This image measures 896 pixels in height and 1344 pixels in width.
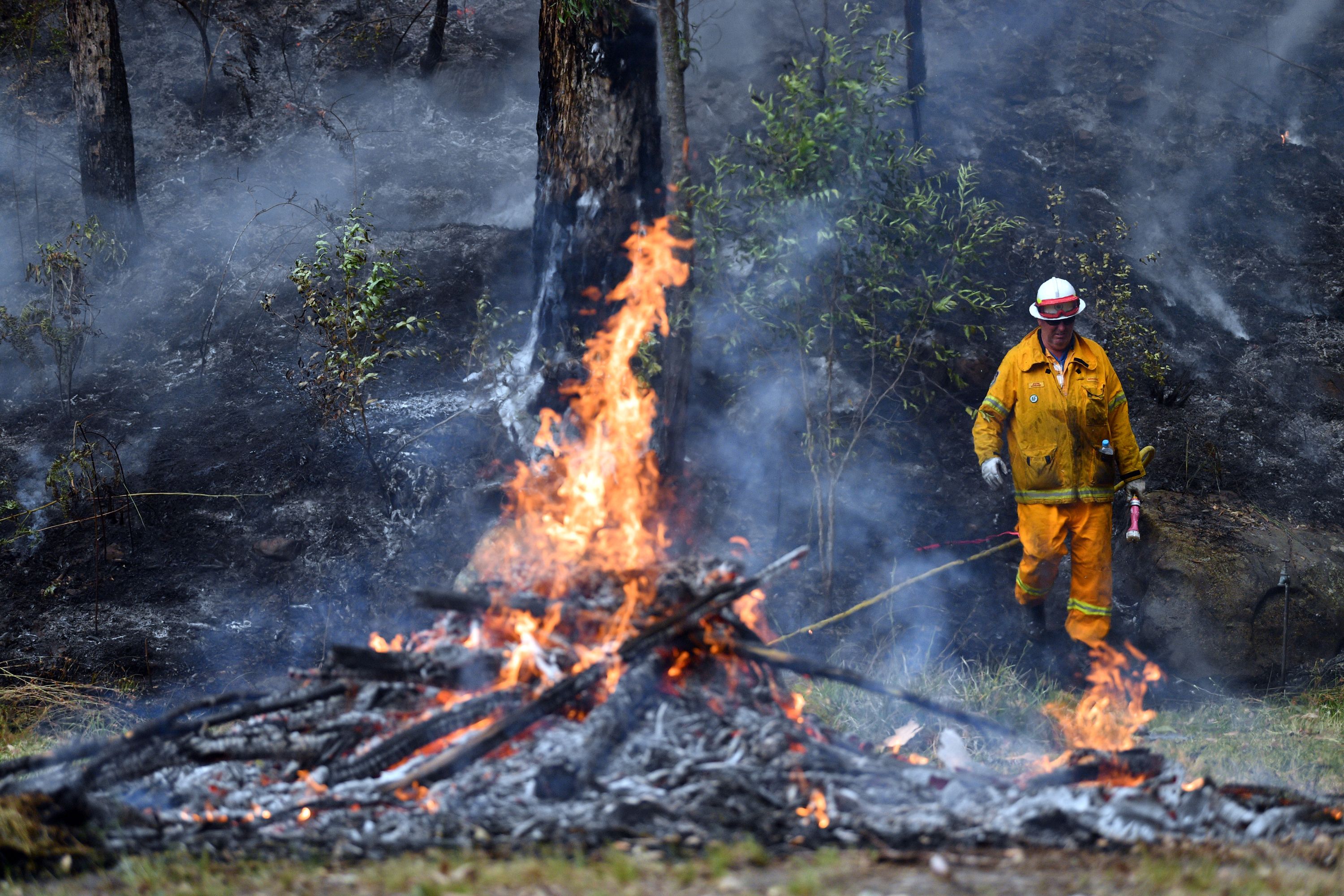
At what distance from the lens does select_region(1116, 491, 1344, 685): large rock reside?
5746 millimetres

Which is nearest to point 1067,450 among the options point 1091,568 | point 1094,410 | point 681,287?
point 1094,410

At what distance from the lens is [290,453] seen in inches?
293

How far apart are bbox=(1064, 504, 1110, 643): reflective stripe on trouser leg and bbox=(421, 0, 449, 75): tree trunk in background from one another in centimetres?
849

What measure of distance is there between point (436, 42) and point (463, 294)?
3771 millimetres

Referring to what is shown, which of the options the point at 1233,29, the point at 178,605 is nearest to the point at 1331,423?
the point at 1233,29

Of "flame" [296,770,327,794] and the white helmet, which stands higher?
the white helmet

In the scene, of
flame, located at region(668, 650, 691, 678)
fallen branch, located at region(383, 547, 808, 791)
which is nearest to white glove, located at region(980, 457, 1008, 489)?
fallen branch, located at region(383, 547, 808, 791)

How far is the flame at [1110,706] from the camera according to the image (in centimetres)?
521

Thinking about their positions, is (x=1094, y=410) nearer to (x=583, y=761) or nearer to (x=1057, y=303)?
(x=1057, y=303)

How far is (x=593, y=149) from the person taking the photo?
21.6 feet

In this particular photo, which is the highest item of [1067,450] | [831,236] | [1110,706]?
[831,236]

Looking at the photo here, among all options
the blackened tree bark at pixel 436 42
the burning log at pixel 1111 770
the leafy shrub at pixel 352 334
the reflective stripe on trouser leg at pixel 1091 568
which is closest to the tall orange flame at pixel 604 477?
the leafy shrub at pixel 352 334

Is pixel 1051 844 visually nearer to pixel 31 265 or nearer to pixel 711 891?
pixel 711 891

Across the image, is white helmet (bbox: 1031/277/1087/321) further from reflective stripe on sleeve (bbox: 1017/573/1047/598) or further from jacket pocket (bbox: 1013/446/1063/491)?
reflective stripe on sleeve (bbox: 1017/573/1047/598)
